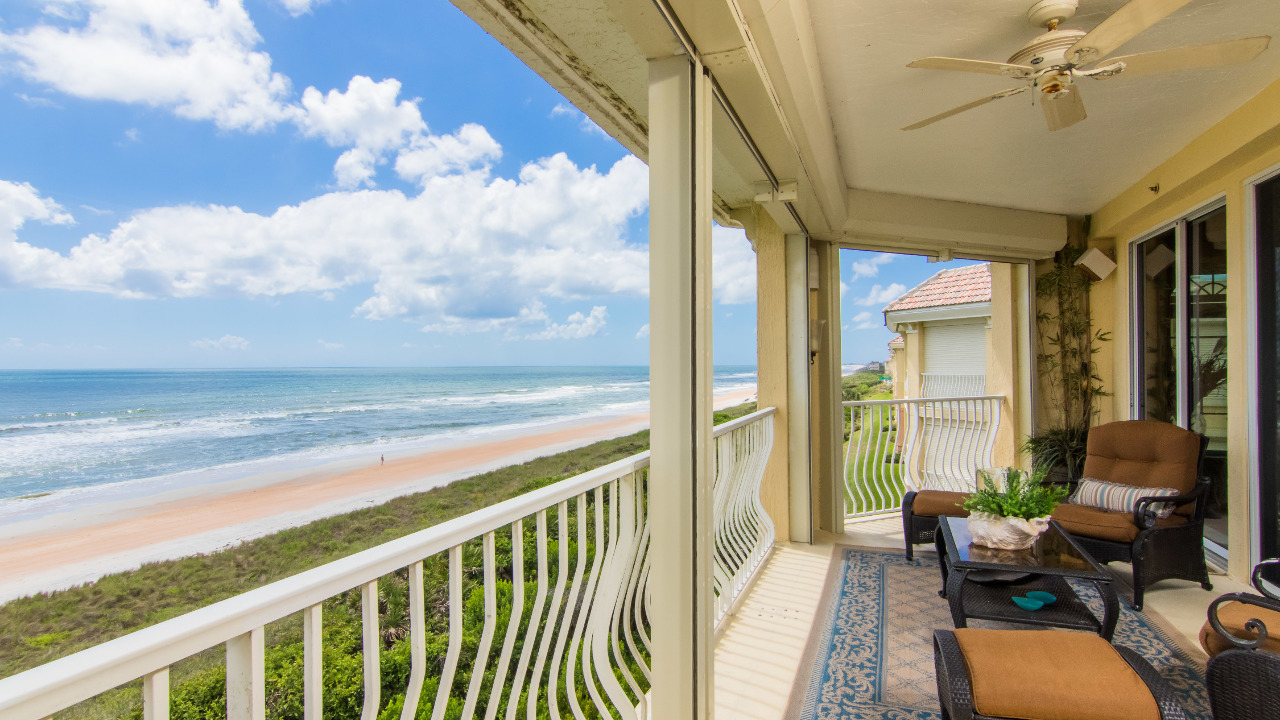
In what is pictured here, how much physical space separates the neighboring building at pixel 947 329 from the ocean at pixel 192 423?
519 centimetres

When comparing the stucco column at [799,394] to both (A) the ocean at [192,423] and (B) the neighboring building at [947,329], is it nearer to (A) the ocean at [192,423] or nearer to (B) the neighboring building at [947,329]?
(A) the ocean at [192,423]

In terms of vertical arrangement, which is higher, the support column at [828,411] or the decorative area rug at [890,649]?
the support column at [828,411]

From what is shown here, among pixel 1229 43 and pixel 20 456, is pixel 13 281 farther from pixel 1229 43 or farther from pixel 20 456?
pixel 1229 43

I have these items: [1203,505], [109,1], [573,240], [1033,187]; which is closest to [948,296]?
[1033,187]

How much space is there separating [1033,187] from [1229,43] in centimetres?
265

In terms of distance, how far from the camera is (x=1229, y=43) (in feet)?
6.31

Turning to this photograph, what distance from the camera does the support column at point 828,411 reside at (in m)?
4.51

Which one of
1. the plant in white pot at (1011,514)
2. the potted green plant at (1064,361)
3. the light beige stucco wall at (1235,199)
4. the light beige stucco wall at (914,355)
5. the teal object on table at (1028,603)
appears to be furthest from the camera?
the light beige stucco wall at (914,355)

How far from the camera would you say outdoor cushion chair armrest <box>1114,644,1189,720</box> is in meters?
1.46

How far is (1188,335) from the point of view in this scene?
3.94m

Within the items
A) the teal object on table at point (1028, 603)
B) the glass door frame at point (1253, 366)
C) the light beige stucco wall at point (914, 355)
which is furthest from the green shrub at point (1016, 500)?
the light beige stucco wall at point (914, 355)

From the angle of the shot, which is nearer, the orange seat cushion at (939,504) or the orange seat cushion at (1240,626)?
the orange seat cushion at (1240,626)

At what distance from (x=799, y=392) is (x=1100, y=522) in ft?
5.92

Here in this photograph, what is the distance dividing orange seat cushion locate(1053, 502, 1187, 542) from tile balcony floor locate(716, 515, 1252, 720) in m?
0.34
